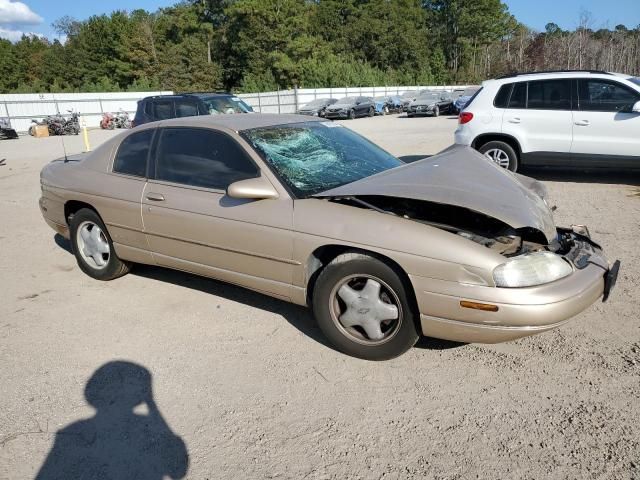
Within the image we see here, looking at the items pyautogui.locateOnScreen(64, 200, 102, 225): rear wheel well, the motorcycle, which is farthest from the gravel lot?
the motorcycle

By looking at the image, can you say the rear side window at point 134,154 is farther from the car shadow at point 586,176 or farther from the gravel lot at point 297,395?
the car shadow at point 586,176

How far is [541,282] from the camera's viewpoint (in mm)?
2850

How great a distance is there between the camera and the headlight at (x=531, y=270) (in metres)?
2.77

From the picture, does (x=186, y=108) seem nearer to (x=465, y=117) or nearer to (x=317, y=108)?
(x=465, y=117)

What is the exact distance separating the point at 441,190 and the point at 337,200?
68cm

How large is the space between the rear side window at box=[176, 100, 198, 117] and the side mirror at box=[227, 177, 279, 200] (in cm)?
895

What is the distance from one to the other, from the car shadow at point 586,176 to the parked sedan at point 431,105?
72.1 feet

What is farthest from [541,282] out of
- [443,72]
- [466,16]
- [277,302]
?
[466,16]

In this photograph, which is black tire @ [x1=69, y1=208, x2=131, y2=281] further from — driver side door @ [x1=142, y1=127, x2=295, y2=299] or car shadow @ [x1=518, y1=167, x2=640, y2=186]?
car shadow @ [x1=518, y1=167, x2=640, y2=186]

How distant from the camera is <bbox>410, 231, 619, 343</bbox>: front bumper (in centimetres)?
275

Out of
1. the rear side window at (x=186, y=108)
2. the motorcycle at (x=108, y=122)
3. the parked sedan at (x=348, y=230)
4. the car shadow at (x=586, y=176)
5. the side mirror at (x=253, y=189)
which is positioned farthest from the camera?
the motorcycle at (x=108, y=122)

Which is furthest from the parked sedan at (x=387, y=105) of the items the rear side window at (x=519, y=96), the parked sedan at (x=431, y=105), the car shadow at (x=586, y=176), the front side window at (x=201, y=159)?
the front side window at (x=201, y=159)

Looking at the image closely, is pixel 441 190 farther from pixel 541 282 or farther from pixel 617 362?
pixel 617 362

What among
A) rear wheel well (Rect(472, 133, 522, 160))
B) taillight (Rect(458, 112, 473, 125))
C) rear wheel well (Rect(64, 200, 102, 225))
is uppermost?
taillight (Rect(458, 112, 473, 125))
